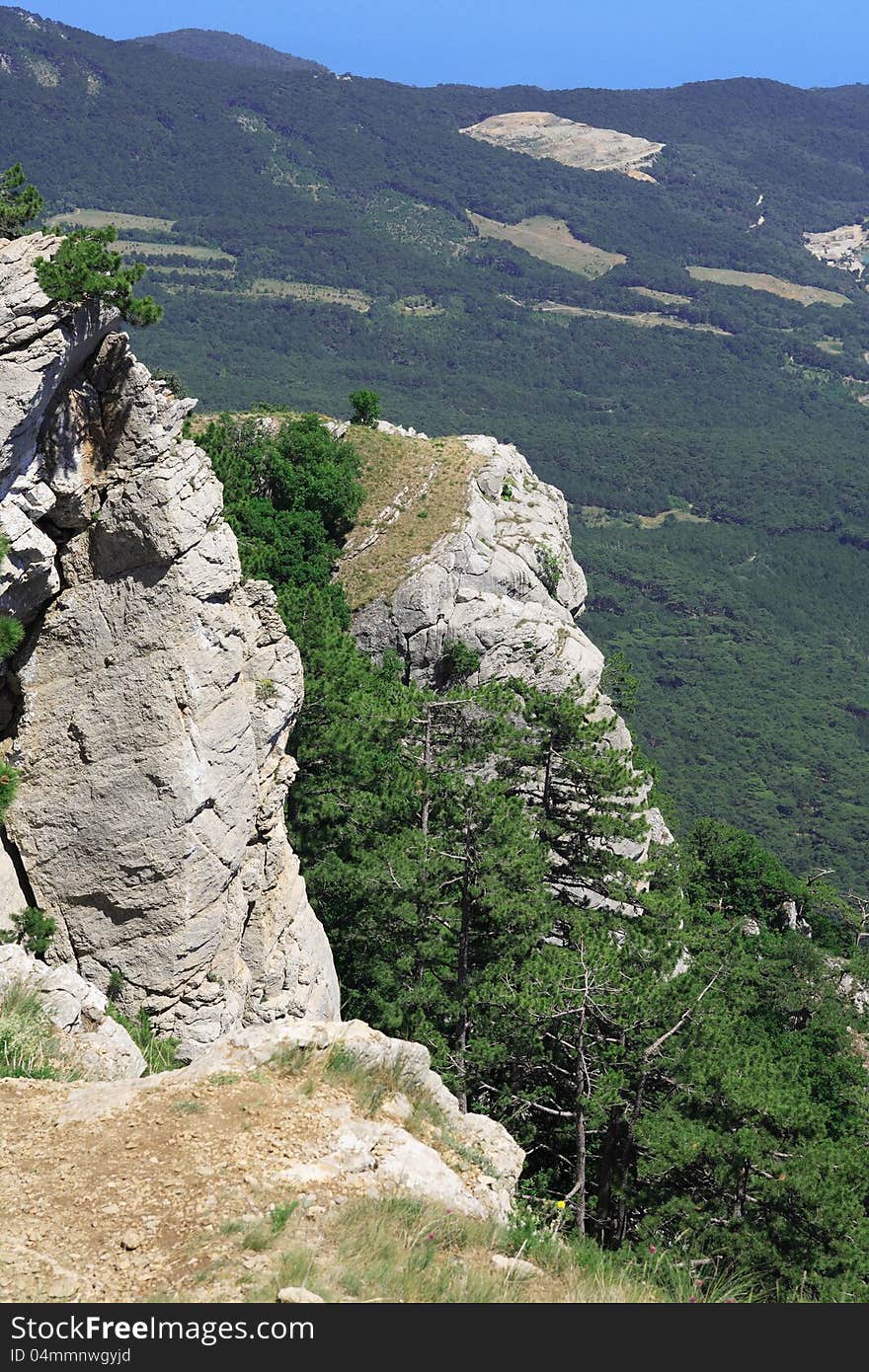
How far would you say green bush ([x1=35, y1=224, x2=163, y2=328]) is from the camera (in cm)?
2214

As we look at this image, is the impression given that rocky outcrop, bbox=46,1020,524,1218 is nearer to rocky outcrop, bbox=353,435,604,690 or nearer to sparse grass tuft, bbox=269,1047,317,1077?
sparse grass tuft, bbox=269,1047,317,1077

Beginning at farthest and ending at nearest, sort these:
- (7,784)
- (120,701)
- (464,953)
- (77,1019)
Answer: (464,953)
(120,701)
(7,784)
(77,1019)

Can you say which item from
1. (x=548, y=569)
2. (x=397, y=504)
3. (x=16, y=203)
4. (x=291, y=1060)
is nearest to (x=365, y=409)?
(x=397, y=504)

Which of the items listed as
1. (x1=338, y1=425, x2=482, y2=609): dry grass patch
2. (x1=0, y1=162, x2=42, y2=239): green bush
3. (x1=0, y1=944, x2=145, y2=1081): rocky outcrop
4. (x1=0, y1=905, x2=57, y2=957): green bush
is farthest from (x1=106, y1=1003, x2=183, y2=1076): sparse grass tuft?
(x1=338, y1=425, x2=482, y2=609): dry grass patch

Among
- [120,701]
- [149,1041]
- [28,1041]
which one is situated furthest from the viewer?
[120,701]

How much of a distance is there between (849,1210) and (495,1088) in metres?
7.68

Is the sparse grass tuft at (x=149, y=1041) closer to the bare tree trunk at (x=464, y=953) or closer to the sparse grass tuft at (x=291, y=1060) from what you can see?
the sparse grass tuft at (x=291, y=1060)

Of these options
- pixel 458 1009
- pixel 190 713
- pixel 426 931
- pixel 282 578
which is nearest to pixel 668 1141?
pixel 458 1009

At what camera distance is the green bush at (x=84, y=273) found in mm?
22141

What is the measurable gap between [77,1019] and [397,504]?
1416 inches

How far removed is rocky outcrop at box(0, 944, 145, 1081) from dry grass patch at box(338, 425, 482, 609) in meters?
29.0

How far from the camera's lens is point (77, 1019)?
1834 cm

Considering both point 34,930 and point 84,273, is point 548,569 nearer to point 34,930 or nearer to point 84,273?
point 84,273

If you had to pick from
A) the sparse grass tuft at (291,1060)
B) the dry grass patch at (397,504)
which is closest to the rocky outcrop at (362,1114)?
the sparse grass tuft at (291,1060)
